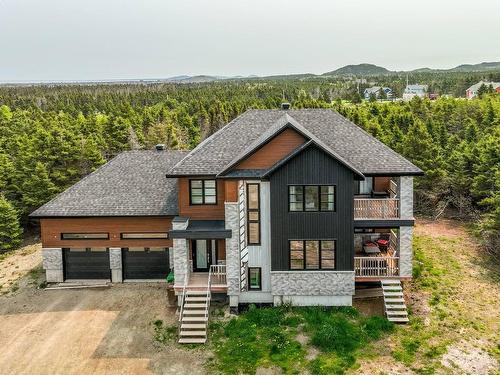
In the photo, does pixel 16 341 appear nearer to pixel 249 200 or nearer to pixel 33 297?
pixel 33 297

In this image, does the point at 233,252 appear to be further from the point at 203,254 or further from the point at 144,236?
the point at 144,236

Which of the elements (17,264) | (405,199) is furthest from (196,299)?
(17,264)

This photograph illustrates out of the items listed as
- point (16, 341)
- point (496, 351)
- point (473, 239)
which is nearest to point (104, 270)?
point (16, 341)

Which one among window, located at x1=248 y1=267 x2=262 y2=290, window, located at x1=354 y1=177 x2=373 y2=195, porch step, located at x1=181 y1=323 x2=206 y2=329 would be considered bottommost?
porch step, located at x1=181 y1=323 x2=206 y2=329

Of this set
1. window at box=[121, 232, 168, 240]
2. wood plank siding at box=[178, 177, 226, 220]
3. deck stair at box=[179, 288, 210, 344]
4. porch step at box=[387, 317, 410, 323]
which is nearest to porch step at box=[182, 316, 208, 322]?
deck stair at box=[179, 288, 210, 344]

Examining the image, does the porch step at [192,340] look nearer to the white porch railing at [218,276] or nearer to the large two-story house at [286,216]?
the large two-story house at [286,216]

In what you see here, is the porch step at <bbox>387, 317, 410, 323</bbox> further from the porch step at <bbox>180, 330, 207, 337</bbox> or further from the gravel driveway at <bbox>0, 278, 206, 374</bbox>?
the gravel driveway at <bbox>0, 278, 206, 374</bbox>
